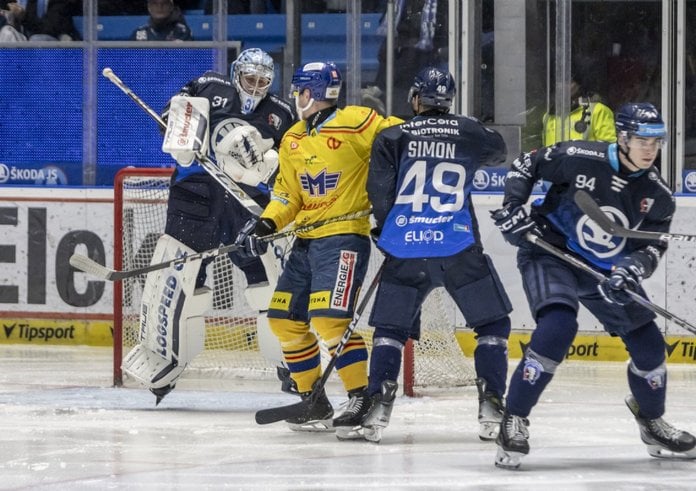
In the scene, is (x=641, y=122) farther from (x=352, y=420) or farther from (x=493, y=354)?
(x=352, y=420)

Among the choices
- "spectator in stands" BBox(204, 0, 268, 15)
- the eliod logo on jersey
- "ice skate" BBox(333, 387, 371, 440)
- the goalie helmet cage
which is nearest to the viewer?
the eliod logo on jersey

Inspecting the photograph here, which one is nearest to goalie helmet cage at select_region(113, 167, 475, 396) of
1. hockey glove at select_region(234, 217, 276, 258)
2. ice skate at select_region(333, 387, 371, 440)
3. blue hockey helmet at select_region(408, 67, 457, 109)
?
hockey glove at select_region(234, 217, 276, 258)

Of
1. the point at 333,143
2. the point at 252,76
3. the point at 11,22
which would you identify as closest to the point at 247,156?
the point at 252,76

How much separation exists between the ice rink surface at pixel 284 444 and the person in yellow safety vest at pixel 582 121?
1260mm

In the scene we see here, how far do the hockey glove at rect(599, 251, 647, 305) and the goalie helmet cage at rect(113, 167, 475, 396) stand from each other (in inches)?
66.2

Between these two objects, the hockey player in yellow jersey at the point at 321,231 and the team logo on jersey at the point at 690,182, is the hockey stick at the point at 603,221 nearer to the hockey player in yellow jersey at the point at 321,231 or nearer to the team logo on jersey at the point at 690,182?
the hockey player in yellow jersey at the point at 321,231

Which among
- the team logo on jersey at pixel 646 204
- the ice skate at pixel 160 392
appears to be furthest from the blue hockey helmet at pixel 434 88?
the ice skate at pixel 160 392

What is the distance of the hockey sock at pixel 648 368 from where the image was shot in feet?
14.5

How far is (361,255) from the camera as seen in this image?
16.3 ft

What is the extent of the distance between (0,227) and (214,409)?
7.58ft

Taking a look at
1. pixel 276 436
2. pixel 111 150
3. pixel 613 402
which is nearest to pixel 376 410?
pixel 276 436

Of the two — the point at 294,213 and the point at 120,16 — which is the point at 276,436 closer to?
the point at 294,213

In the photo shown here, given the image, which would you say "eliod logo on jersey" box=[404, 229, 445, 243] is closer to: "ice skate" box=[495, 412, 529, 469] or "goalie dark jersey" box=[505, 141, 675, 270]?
"goalie dark jersey" box=[505, 141, 675, 270]

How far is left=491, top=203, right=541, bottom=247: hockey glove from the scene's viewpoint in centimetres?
443
